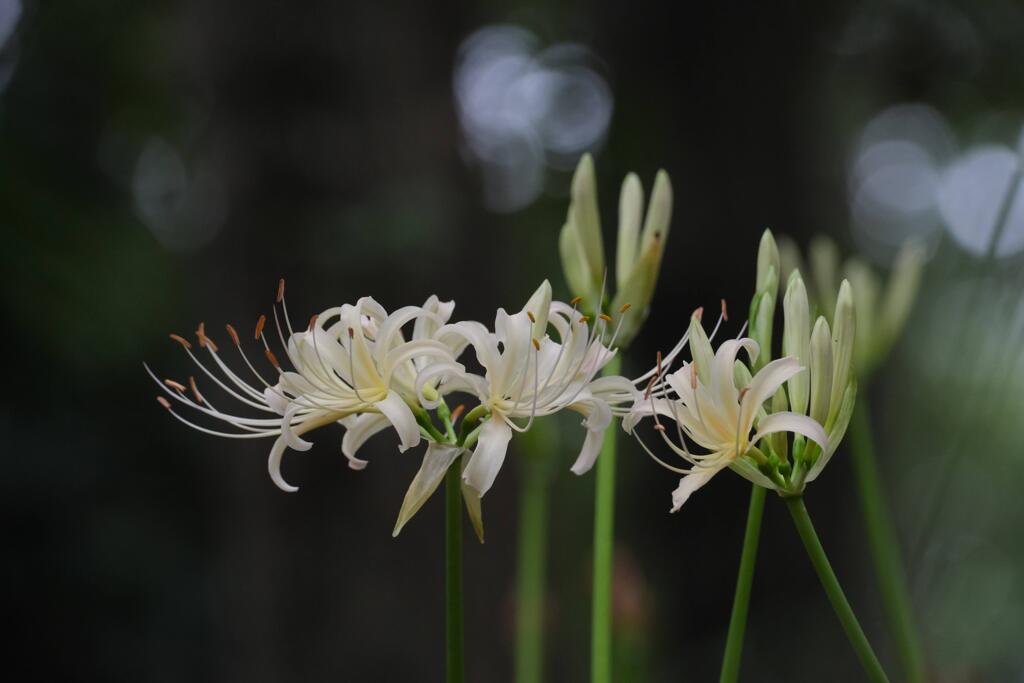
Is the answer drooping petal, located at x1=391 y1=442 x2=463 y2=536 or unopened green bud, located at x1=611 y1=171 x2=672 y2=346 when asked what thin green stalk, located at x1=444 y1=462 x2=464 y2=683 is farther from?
unopened green bud, located at x1=611 y1=171 x2=672 y2=346

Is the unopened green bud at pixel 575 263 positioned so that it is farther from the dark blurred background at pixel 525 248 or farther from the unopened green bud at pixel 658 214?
the dark blurred background at pixel 525 248

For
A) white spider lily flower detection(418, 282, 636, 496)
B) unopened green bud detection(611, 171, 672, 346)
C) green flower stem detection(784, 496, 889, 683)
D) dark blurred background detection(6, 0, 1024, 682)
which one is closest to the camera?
green flower stem detection(784, 496, 889, 683)

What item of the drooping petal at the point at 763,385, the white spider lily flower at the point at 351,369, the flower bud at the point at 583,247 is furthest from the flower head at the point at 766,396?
the flower bud at the point at 583,247

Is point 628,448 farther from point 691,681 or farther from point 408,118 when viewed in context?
point 408,118

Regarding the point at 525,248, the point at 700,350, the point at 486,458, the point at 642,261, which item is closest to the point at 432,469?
the point at 486,458

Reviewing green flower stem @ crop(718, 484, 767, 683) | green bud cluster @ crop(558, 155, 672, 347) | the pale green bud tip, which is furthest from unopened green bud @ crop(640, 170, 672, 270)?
green flower stem @ crop(718, 484, 767, 683)

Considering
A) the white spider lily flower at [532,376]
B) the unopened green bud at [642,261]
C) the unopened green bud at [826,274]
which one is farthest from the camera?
the unopened green bud at [826,274]
